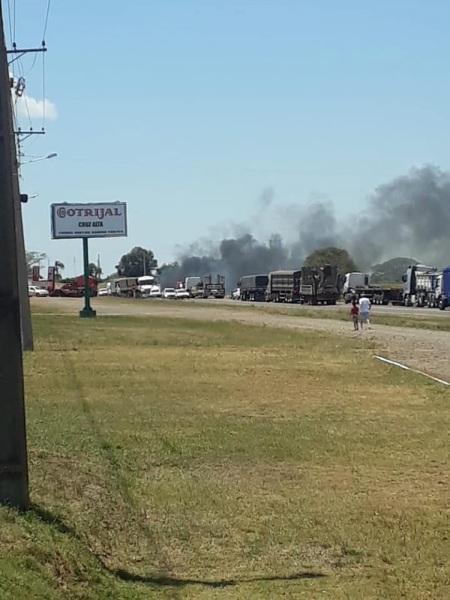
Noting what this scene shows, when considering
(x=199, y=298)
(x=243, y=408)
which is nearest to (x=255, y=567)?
(x=243, y=408)

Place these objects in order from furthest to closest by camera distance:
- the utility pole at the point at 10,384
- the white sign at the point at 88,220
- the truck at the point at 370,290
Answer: the truck at the point at 370,290, the white sign at the point at 88,220, the utility pole at the point at 10,384

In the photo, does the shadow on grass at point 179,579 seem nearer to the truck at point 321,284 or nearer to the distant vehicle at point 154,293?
the truck at point 321,284

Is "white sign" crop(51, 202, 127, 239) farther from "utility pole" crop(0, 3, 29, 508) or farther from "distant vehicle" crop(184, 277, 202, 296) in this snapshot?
"utility pole" crop(0, 3, 29, 508)

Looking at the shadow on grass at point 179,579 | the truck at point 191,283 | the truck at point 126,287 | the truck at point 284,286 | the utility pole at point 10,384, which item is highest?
the utility pole at point 10,384

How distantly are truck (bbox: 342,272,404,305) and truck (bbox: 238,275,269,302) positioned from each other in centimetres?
1684

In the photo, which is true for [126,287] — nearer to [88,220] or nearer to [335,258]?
[335,258]

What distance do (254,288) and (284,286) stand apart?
1511 centimetres

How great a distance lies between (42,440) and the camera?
12648mm

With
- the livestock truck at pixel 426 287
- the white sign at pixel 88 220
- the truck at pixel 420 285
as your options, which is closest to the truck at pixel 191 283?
the livestock truck at pixel 426 287

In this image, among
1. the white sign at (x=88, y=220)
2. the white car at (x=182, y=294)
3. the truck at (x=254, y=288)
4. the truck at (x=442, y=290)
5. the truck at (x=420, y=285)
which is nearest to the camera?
the white sign at (x=88, y=220)

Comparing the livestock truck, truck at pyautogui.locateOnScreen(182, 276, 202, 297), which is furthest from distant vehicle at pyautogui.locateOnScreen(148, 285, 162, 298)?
the livestock truck

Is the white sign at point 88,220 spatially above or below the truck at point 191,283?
above

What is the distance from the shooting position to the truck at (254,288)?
111375 mm

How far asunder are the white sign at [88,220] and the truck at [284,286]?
26013 mm
